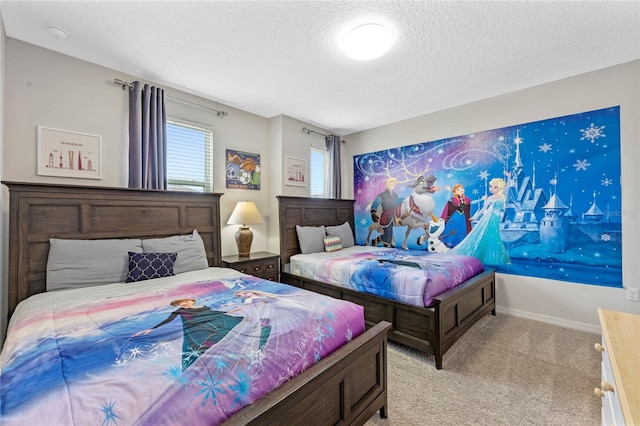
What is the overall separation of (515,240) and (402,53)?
8.38ft

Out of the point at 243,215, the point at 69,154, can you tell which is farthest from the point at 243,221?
the point at 69,154

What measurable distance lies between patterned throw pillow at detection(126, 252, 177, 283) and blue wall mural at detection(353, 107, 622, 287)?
3240 millimetres

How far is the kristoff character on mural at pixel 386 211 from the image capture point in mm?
4441

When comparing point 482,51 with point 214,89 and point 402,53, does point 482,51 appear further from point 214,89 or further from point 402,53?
point 214,89

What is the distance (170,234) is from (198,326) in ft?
5.94

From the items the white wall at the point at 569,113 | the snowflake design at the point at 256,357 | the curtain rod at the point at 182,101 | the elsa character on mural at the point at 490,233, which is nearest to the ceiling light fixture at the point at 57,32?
the curtain rod at the point at 182,101

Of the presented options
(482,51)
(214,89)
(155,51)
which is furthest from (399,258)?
(155,51)

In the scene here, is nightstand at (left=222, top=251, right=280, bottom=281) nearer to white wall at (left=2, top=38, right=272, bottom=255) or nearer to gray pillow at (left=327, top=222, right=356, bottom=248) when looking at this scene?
gray pillow at (left=327, top=222, right=356, bottom=248)

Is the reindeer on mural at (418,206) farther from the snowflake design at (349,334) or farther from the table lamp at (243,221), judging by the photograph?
the snowflake design at (349,334)

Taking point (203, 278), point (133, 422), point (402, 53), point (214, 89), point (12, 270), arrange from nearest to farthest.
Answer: point (133, 422), point (12, 270), point (203, 278), point (402, 53), point (214, 89)

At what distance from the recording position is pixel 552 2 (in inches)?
74.2

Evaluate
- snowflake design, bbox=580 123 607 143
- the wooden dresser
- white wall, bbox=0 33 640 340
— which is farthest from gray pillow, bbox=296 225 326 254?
snowflake design, bbox=580 123 607 143

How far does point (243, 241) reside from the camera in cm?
354

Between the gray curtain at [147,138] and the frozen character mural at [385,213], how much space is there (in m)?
3.12
